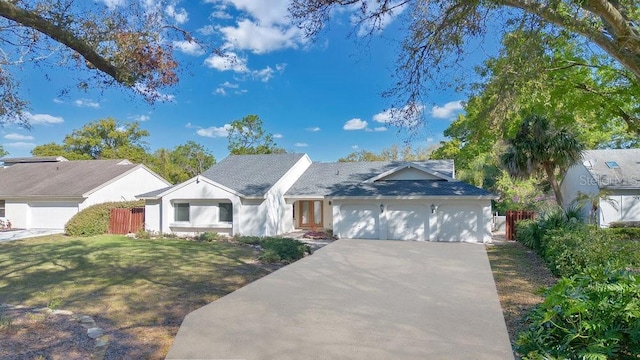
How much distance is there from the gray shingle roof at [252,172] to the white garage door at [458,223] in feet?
30.2

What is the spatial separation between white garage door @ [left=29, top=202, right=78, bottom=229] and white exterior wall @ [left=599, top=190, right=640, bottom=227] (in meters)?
32.3

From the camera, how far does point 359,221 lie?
18.9 meters

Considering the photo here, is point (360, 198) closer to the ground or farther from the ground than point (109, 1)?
closer to the ground

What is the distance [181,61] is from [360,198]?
13783 mm

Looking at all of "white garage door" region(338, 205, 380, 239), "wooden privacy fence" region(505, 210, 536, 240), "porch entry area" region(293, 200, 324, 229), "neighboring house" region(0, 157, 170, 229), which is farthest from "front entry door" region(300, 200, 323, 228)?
"neighboring house" region(0, 157, 170, 229)

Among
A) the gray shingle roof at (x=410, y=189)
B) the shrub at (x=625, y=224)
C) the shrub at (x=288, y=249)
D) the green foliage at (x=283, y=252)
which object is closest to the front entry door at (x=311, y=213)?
the gray shingle roof at (x=410, y=189)

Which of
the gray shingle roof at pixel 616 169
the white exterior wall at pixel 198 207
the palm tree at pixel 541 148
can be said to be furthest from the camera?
the gray shingle roof at pixel 616 169

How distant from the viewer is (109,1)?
5.46 m

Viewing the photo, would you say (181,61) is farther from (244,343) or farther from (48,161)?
(48,161)

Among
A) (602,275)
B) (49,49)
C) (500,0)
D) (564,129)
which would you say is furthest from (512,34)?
(564,129)

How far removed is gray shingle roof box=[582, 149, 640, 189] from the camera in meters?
21.5

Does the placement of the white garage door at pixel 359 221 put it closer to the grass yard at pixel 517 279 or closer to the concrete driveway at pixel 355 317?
the grass yard at pixel 517 279

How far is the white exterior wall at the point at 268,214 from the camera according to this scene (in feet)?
63.1

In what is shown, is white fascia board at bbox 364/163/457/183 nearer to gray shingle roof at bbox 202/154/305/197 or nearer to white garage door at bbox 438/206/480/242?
white garage door at bbox 438/206/480/242
